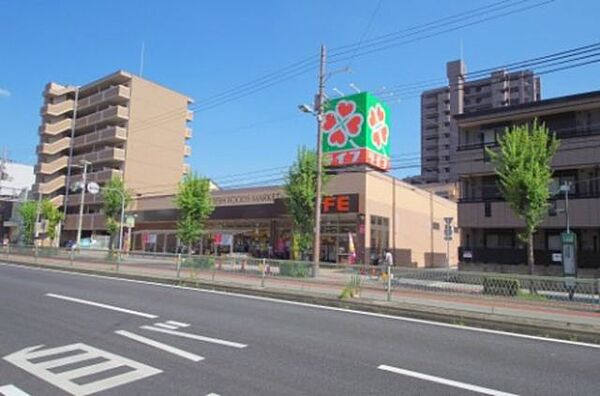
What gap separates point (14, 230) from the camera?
247ft

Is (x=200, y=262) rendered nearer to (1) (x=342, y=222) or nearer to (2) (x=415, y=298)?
(2) (x=415, y=298)

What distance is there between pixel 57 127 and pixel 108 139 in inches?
440

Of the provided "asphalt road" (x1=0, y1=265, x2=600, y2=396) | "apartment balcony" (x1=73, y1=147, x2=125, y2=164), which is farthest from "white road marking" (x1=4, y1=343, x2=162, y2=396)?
"apartment balcony" (x1=73, y1=147, x2=125, y2=164)

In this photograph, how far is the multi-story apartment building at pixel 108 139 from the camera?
2480 inches

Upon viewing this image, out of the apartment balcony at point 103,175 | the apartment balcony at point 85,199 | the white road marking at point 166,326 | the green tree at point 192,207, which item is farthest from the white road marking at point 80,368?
the apartment balcony at point 85,199

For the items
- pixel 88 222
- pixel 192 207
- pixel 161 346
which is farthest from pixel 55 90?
pixel 161 346

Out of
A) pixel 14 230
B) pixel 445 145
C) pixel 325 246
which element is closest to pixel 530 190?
pixel 325 246

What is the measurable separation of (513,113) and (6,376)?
2932 cm

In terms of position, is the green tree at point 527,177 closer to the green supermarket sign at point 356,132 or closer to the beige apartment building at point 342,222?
the beige apartment building at point 342,222

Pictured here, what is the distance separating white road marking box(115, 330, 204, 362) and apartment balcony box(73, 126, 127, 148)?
191 feet

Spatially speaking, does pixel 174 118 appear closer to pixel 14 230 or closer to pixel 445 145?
pixel 14 230

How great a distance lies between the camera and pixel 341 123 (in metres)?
38.9

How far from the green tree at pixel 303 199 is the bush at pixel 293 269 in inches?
491

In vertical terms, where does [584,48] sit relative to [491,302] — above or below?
above
